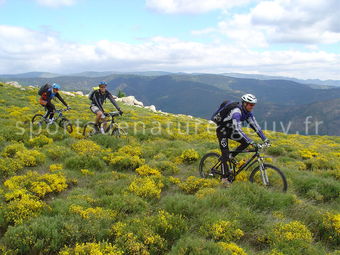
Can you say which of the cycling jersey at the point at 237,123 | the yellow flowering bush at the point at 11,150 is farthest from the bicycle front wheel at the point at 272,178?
the yellow flowering bush at the point at 11,150

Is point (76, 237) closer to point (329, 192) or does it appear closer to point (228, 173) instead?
point (228, 173)

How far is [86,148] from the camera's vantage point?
1198cm

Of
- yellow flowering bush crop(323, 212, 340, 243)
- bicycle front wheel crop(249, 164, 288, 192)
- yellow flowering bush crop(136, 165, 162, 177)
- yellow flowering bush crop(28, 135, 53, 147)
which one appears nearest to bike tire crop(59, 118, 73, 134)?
yellow flowering bush crop(28, 135, 53, 147)

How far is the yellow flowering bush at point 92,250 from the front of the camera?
5.05m

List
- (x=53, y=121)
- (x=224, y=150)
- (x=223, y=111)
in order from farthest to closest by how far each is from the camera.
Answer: (x=53, y=121) → (x=224, y=150) → (x=223, y=111)

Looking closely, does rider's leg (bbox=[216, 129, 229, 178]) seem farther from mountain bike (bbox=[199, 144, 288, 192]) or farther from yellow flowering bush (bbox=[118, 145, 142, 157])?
yellow flowering bush (bbox=[118, 145, 142, 157])

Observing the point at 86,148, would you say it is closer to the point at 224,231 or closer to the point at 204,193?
the point at 204,193

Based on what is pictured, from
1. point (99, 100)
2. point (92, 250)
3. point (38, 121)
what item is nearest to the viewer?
point (92, 250)

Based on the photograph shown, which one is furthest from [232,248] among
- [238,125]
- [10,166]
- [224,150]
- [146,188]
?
[10,166]

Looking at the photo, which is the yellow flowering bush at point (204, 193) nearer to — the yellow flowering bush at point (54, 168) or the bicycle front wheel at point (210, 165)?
the bicycle front wheel at point (210, 165)

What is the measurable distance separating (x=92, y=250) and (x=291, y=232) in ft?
14.7

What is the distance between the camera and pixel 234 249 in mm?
5316

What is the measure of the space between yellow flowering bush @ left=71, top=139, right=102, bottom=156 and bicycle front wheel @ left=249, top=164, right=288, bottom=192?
22.8 feet

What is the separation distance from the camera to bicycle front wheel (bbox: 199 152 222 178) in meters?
9.63
